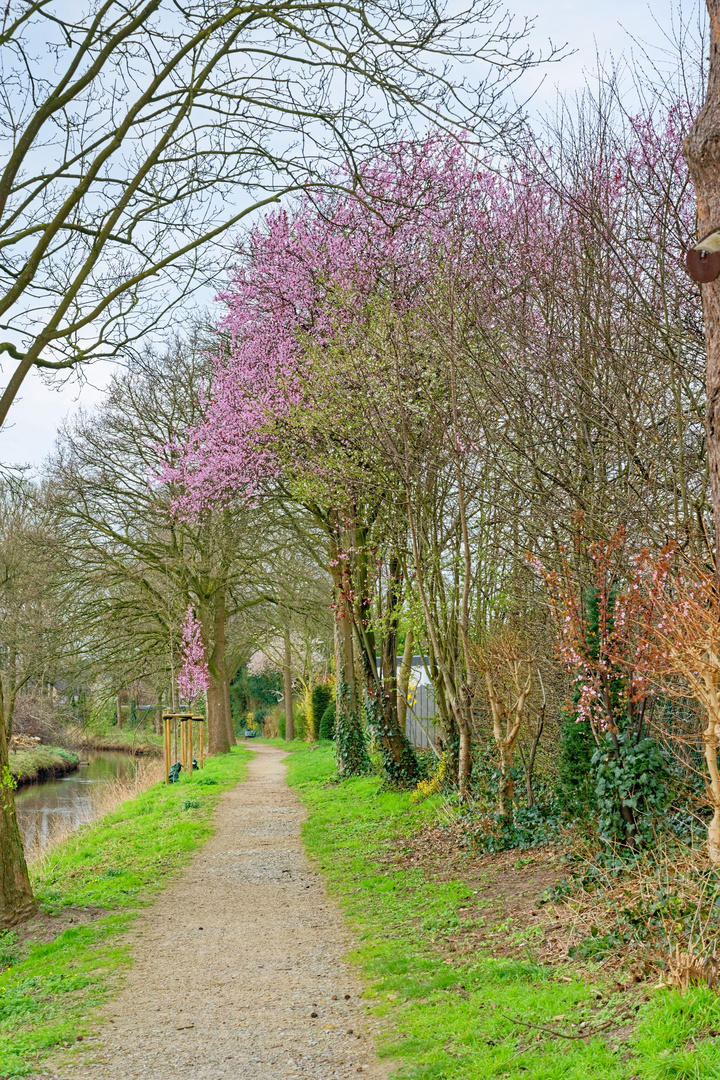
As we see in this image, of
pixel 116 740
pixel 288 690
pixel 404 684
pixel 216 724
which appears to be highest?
pixel 404 684

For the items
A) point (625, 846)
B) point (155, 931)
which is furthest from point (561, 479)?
point (155, 931)

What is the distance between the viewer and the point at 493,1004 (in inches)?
182

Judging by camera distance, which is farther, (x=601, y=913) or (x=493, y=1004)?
(x=601, y=913)

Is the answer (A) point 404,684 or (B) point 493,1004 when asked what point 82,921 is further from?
(A) point 404,684

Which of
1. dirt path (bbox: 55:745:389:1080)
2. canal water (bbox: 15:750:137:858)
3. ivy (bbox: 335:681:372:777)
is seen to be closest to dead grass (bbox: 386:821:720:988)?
dirt path (bbox: 55:745:389:1080)

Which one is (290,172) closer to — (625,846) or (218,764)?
(625,846)

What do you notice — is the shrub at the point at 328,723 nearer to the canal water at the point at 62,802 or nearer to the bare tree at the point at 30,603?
the canal water at the point at 62,802

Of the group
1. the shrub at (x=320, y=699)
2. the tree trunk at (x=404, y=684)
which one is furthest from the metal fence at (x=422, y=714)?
the shrub at (x=320, y=699)

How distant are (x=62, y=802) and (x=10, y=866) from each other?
16.1 meters

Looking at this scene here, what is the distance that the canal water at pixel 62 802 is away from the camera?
53.2ft

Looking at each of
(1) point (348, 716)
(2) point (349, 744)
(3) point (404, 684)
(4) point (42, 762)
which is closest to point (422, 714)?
(2) point (349, 744)

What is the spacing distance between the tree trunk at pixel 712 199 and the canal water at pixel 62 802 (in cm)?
1183

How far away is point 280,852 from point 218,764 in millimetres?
11348

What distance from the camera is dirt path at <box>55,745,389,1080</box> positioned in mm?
4441
